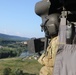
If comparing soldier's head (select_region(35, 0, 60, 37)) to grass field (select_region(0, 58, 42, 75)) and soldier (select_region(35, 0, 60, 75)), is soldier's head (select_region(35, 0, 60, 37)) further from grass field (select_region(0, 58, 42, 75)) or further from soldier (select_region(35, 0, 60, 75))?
grass field (select_region(0, 58, 42, 75))

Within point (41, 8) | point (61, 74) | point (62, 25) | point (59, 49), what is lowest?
point (61, 74)

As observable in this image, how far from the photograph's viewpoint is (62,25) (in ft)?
16.4

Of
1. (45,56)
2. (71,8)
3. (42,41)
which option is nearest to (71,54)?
(71,8)

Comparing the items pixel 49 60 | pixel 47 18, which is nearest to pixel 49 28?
pixel 47 18

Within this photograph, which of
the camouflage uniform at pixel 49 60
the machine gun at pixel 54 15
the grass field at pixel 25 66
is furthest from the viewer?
the grass field at pixel 25 66

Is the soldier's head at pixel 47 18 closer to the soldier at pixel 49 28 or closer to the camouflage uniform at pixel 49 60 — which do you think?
the soldier at pixel 49 28

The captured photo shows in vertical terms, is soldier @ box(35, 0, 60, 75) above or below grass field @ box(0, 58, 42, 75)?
above

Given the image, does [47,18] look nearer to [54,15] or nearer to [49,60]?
[54,15]

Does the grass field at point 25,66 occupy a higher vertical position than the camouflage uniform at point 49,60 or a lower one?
lower

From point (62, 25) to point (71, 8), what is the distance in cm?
54

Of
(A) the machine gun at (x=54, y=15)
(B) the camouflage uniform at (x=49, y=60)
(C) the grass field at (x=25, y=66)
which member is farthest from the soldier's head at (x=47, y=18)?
(C) the grass field at (x=25, y=66)

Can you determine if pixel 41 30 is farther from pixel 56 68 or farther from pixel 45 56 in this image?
pixel 56 68

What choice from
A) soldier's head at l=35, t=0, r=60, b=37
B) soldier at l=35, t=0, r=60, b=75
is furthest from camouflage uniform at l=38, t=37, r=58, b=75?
soldier's head at l=35, t=0, r=60, b=37

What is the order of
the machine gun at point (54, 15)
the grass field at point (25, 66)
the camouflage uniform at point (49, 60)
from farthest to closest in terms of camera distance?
the grass field at point (25, 66)
the camouflage uniform at point (49, 60)
the machine gun at point (54, 15)
